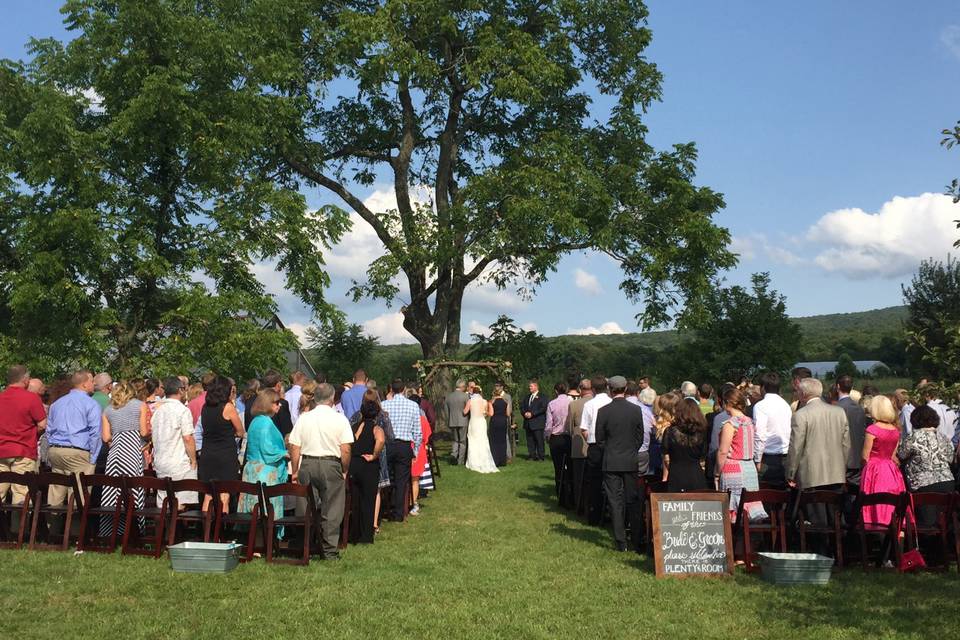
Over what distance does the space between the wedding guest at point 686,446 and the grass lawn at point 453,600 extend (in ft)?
3.09

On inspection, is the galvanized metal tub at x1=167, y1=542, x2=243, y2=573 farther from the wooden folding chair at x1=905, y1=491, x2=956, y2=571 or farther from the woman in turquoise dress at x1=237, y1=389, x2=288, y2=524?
the wooden folding chair at x1=905, y1=491, x2=956, y2=571

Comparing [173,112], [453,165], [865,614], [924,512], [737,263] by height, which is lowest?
[865,614]

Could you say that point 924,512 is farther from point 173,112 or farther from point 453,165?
point 453,165

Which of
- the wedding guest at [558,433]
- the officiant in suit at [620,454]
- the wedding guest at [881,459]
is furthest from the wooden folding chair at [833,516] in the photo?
the wedding guest at [558,433]

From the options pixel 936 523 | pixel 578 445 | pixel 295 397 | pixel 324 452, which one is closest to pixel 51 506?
pixel 324 452

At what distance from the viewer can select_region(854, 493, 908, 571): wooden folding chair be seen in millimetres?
8641

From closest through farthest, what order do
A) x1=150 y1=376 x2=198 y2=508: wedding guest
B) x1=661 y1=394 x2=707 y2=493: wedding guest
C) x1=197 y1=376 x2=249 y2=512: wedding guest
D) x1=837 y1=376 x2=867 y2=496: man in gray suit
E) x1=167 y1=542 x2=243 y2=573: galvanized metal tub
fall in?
1. x1=167 y1=542 x2=243 y2=573: galvanized metal tub
2. x1=661 y1=394 x2=707 y2=493: wedding guest
3. x1=197 y1=376 x2=249 y2=512: wedding guest
4. x1=150 y1=376 x2=198 y2=508: wedding guest
5. x1=837 y1=376 x2=867 y2=496: man in gray suit

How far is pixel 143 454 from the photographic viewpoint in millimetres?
10648

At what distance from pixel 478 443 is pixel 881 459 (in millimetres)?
10808

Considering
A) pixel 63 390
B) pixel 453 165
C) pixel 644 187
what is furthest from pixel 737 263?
pixel 63 390

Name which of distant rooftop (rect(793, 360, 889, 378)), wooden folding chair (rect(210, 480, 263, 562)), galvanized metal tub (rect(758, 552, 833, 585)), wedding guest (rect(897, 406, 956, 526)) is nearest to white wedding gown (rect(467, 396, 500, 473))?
wooden folding chair (rect(210, 480, 263, 562))

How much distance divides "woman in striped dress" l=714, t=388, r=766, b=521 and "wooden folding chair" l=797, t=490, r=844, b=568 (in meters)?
0.43

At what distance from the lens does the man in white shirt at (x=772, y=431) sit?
10.3 metres

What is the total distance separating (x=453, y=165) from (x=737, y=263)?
9.58 m
